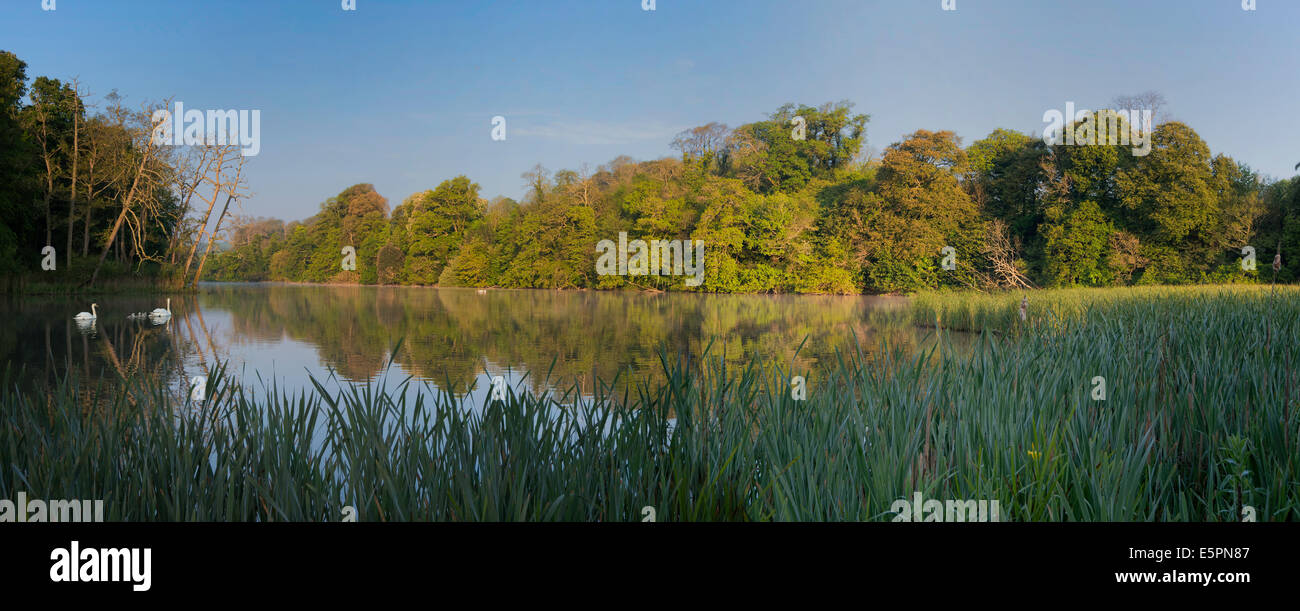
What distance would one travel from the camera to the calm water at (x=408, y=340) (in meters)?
7.84

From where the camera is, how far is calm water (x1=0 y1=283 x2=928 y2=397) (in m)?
7.84

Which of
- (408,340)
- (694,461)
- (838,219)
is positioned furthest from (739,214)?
(694,461)

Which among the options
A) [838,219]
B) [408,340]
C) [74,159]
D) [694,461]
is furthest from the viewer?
[838,219]

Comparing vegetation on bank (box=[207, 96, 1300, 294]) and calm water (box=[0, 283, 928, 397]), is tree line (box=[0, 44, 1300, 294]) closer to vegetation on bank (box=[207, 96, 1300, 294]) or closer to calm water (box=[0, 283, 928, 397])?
vegetation on bank (box=[207, 96, 1300, 294])

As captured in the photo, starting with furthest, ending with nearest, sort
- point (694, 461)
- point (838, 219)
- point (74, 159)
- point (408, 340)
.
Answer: point (838, 219)
point (74, 159)
point (408, 340)
point (694, 461)

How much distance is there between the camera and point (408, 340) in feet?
39.8

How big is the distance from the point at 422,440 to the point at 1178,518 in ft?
8.80

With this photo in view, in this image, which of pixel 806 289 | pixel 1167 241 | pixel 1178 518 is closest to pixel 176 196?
pixel 806 289

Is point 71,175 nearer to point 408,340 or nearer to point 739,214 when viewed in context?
point 408,340

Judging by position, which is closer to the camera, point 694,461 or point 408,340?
point 694,461

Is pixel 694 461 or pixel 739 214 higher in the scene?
pixel 739 214

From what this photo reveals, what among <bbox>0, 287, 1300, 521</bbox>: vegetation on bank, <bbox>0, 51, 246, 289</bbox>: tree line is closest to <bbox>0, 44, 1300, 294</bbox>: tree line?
<bbox>0, 51, 246, 289</bbox>: tree line

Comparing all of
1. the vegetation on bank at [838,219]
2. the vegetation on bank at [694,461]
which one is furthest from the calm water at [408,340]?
the vegetation on bank at [838,219]
